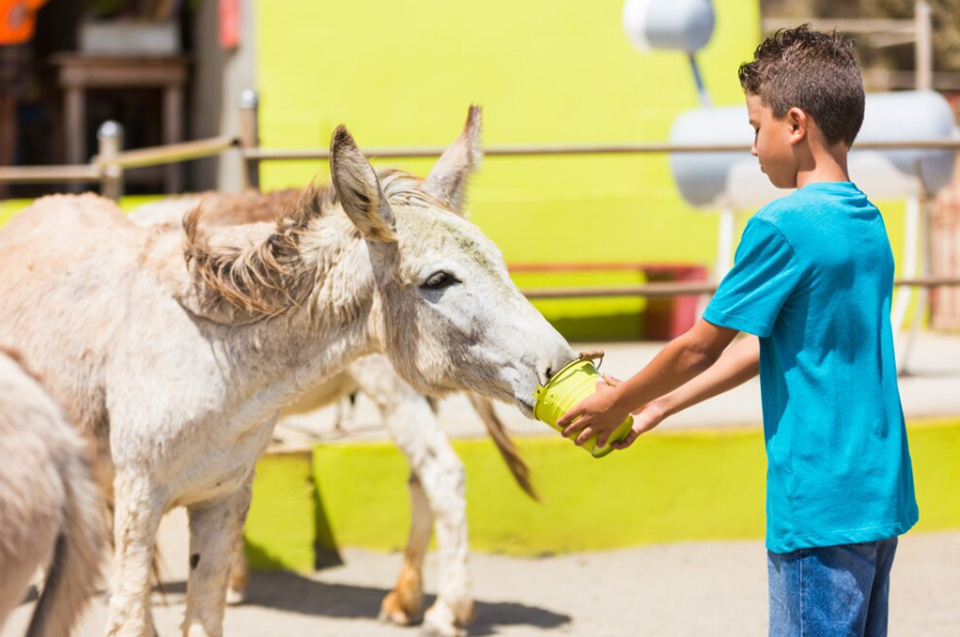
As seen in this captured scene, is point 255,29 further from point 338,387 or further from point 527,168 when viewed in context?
point 338,387

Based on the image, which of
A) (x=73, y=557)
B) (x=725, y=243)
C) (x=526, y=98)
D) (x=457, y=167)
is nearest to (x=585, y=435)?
(x=457, y=167)

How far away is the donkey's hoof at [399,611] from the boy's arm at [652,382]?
266cm

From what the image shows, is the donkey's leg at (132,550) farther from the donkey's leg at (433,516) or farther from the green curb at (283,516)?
the green curb at (283,516)

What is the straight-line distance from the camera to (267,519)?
5980mm

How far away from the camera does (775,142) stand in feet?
8.85

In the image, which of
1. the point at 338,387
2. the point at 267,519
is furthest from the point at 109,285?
the point at 267,519

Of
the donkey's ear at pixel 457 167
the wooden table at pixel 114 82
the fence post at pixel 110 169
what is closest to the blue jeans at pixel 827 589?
the donkey's ear at pixel 457 167

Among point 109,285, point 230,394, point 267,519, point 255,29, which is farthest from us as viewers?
point 255,29

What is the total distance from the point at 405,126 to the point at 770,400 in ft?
27.3

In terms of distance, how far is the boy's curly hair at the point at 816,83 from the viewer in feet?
8.61

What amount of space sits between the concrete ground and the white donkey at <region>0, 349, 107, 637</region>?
2.83m

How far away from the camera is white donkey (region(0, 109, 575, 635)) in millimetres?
3268

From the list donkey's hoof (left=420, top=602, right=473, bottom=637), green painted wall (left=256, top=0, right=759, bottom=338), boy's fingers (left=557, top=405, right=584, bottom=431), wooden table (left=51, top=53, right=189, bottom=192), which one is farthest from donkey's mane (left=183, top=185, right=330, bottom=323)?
wooden table (left=51, top=53, right=189, bottom=192)

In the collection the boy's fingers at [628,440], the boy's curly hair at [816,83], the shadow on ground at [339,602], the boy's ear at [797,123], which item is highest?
the boy's curly hair at [816,83]
